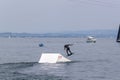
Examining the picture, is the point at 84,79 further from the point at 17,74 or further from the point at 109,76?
the point at 17,74

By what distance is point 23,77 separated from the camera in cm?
4519

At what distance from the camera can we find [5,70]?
52594mm

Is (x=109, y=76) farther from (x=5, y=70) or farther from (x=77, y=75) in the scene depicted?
(x=5, y=70)

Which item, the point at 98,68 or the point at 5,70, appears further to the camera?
the point at 98,68

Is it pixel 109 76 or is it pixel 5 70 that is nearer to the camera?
pixel 109 76

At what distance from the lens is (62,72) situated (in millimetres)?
53031

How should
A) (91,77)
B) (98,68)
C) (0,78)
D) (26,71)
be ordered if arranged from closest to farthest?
1. (0,78)
2. (91,77)
3. (26,71)
4. (98,68)

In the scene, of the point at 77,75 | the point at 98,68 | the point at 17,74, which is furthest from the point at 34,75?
the point at 98,68

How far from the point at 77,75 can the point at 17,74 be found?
22.2ft

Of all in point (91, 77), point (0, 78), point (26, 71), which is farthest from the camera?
point (26, 71)

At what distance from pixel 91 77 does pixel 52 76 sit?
13.5 feet

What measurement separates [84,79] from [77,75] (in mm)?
4254

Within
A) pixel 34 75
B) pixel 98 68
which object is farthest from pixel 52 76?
pixel 98 68

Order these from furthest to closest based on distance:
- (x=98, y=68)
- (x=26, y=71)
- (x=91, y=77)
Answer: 1. (x=98, y=68)
2. (x=26, y=71)
3. (x=91, y=77)
